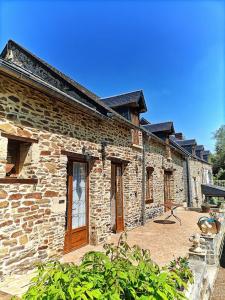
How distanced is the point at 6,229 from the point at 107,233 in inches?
146

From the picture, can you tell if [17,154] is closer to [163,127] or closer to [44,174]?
[44,174]

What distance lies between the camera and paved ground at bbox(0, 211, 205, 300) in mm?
4023

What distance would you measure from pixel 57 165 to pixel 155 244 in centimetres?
396

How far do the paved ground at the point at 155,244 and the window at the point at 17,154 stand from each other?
210 centimetres

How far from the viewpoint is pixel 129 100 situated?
32.2 ft

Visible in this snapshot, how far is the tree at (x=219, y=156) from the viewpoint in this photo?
31519 mm

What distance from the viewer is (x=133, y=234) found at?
827 centimetres

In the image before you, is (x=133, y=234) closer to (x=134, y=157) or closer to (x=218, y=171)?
(x=134, y=157)

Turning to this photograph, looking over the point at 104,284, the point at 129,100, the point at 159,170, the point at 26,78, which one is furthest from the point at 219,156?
the point at 104,284

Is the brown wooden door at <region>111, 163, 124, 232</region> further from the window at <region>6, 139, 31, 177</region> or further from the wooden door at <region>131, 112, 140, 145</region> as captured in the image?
the window at <region>6, 139, 31, 177</region>

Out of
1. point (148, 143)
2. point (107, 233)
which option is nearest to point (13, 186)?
point (107, 233)

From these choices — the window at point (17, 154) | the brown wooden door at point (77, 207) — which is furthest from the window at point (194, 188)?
the window at point (17, 154)

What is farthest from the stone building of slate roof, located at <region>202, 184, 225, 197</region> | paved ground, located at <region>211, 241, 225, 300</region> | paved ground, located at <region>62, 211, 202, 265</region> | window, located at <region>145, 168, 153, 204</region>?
slate roof, located at <region>202, 184, 225, 197</region>

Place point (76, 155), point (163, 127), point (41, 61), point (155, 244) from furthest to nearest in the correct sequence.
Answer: point (163, 127), point (41, 61), point (155, 244), point (76, 155)
